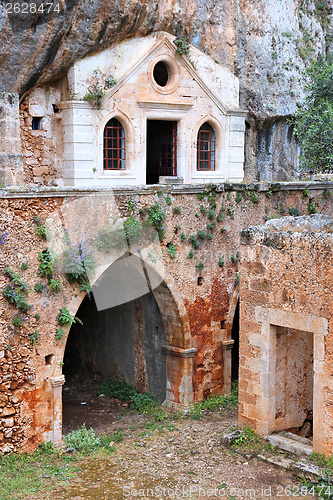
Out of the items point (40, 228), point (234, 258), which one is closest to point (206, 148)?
point (234, 258)

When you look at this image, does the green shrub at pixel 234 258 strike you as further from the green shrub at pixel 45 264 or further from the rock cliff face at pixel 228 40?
the rock cliff face at pixel 228 40

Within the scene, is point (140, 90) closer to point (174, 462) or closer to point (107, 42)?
point (107, 42)

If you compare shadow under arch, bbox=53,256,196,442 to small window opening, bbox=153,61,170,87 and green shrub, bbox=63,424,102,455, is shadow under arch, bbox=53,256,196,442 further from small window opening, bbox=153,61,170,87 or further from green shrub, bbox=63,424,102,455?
small window opening, bbox=153,61,170,87

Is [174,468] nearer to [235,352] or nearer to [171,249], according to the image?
[171,249]

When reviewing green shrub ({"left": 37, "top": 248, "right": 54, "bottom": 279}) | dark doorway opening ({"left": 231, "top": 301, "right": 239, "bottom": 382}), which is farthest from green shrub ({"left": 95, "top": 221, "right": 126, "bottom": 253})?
dark doorway opening ({"left": 231, "top": 301, "right": 239, "bottom": 382})

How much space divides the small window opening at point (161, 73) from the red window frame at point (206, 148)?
5.64 ft

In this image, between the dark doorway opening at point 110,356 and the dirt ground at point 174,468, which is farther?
the dark doorway opening at point 110,356

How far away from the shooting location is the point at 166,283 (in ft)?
40.1

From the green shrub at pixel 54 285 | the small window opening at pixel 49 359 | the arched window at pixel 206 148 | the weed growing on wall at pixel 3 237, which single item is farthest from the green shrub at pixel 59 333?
the arched window at pixel 206 148

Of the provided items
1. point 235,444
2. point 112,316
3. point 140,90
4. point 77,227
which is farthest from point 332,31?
point 235,444

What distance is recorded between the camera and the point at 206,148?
735 inches

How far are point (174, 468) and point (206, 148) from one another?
10921mm

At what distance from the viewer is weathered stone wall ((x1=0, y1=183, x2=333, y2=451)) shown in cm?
1002

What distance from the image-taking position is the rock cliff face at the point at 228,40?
1441 centimetres
